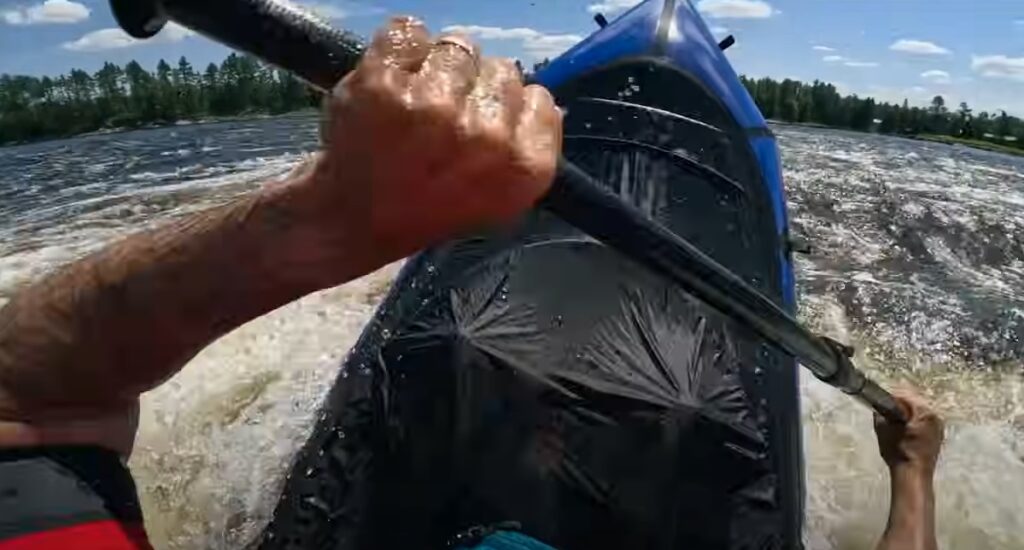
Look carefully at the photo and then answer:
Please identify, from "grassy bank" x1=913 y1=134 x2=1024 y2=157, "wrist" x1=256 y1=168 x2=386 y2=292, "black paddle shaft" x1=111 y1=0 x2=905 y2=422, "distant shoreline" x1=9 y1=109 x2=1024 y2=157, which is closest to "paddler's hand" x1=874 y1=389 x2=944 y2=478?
"black paddle shaft" x1=111 y1=0 x2=905 y2=422

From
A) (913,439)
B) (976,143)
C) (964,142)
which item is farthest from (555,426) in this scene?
(964,142)

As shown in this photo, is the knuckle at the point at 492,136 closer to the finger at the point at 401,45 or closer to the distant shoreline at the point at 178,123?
the finger at the point at 401,45

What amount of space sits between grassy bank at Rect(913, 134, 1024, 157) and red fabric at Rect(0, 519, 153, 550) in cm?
3355

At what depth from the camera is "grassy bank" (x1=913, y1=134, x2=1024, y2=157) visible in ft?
103

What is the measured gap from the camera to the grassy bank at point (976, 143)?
103 feet

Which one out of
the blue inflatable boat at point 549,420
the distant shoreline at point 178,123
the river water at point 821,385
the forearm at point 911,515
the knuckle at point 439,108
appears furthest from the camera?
the distant shoreline at point 178,123

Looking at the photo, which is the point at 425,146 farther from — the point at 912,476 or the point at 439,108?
the point at 912,476

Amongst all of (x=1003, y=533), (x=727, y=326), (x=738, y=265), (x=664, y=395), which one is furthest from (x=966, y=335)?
(x=664, y=395)

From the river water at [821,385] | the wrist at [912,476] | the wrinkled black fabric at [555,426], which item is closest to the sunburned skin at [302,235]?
the wrinkled black fabric at [555,426]

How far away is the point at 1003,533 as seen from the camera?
11.7ft

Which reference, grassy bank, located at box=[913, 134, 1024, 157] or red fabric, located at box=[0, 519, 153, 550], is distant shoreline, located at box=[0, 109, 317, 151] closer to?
grassy bank, located at box=[913, 134, 1024, 157]

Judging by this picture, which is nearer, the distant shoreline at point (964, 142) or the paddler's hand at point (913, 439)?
the paddler's hand at point (913, 439)

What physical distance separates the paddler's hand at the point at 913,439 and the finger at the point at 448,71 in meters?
2.04

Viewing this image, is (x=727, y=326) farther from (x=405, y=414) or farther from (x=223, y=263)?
(x=223, y=263)
